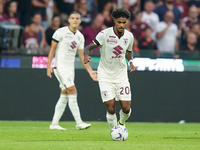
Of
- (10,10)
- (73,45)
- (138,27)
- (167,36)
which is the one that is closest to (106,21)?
(138,27)

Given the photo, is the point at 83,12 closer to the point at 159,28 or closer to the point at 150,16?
the point at 150,16

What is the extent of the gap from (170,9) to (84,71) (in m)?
4.29

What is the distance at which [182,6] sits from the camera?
17062mm

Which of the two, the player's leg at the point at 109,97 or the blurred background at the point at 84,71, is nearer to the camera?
the player's leg at the point at 109,97

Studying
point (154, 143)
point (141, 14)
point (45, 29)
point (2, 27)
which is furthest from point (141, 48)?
point (154, 143)

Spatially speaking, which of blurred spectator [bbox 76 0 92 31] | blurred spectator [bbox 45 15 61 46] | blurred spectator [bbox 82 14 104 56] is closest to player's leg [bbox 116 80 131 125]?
blurred spectator [bbox 82 14 104 56]

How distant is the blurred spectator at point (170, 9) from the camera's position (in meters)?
15.9

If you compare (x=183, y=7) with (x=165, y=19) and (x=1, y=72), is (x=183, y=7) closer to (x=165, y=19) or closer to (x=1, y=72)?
(x=165, y=19)

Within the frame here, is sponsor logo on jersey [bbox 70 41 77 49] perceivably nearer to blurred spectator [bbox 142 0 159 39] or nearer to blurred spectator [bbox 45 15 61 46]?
blurred spectator [bbox 45 15 61 46]

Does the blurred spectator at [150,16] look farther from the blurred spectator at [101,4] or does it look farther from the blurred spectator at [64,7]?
the blurred spectator at [64,7]

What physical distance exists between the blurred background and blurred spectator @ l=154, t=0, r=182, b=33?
498mm

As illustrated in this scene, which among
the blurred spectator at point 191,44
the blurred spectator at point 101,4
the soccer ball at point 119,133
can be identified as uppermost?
the blurred spectator at point 101,4

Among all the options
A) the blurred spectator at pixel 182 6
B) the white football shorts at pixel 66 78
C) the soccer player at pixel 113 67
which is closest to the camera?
the soccer player at pixel 113 67

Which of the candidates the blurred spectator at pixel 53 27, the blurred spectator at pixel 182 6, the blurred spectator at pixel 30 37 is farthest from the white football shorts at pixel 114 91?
the blurred spectator at pixel 182 6
